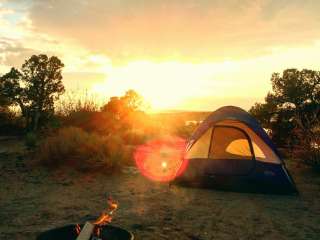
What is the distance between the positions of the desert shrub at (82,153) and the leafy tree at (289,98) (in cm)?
864

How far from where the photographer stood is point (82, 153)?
10.0 m

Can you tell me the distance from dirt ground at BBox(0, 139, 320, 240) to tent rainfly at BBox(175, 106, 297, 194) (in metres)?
0.27

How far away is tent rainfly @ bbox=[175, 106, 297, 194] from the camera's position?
323 inches

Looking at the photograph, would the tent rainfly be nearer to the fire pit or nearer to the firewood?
the fire pit

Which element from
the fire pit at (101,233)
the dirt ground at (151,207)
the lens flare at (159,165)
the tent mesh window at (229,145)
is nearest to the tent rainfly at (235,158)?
the tent mesh window at (229,145)

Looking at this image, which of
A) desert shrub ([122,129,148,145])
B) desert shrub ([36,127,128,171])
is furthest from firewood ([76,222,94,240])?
desert shrub ([122,129,148,145])

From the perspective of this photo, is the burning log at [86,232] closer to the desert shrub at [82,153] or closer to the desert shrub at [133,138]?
the desert shrub at [82,153]

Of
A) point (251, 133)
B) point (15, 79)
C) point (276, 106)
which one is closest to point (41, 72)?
point (15, 79)

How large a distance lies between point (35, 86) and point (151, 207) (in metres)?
17.1

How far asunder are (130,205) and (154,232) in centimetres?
163

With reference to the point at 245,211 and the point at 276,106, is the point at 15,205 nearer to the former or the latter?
the point at 245,211

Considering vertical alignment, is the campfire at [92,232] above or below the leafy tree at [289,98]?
below

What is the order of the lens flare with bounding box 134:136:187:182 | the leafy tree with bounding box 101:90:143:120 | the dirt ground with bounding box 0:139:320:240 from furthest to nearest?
1. the leafy tree with bounding box 101:90:143:120
2. the lens flare with bounding box 134:136:187:182
3. the dirt ground with bounding box 0:139:320:240

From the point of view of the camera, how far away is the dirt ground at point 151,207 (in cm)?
557
